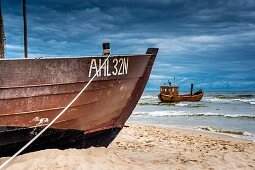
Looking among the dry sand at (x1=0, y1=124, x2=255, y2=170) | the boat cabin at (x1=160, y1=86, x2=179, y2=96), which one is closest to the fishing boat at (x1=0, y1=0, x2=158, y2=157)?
the dry sand at (x1=0, y1=124, x2=255, y2=170)

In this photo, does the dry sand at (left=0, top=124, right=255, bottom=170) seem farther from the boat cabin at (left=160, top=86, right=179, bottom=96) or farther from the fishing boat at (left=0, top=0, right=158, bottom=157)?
the boat cabin at (left=160, top=86, right=179, bottom=96)

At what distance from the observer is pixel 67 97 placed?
201 inches

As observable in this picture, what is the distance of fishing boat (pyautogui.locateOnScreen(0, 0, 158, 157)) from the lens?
4594 mm

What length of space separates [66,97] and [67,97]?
0.7 inches

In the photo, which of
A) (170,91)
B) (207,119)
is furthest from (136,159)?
(170,91)

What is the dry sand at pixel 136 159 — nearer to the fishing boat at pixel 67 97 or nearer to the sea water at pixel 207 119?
the fishing boat at pixel 67 97

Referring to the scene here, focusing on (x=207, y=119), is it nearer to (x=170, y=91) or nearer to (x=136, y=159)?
(x=136, y=159)

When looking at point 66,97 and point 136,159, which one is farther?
point 136,159

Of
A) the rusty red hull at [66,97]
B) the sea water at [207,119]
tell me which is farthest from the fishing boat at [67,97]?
the sea water at [207,119]

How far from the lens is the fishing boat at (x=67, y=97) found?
4594 mm

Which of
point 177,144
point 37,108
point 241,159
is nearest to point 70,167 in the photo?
point 37,108

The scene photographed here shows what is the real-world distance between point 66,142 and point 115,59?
5.98 ft

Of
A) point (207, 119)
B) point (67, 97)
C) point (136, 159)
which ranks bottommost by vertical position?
point (207, 119)

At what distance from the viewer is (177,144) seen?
29.8ft
